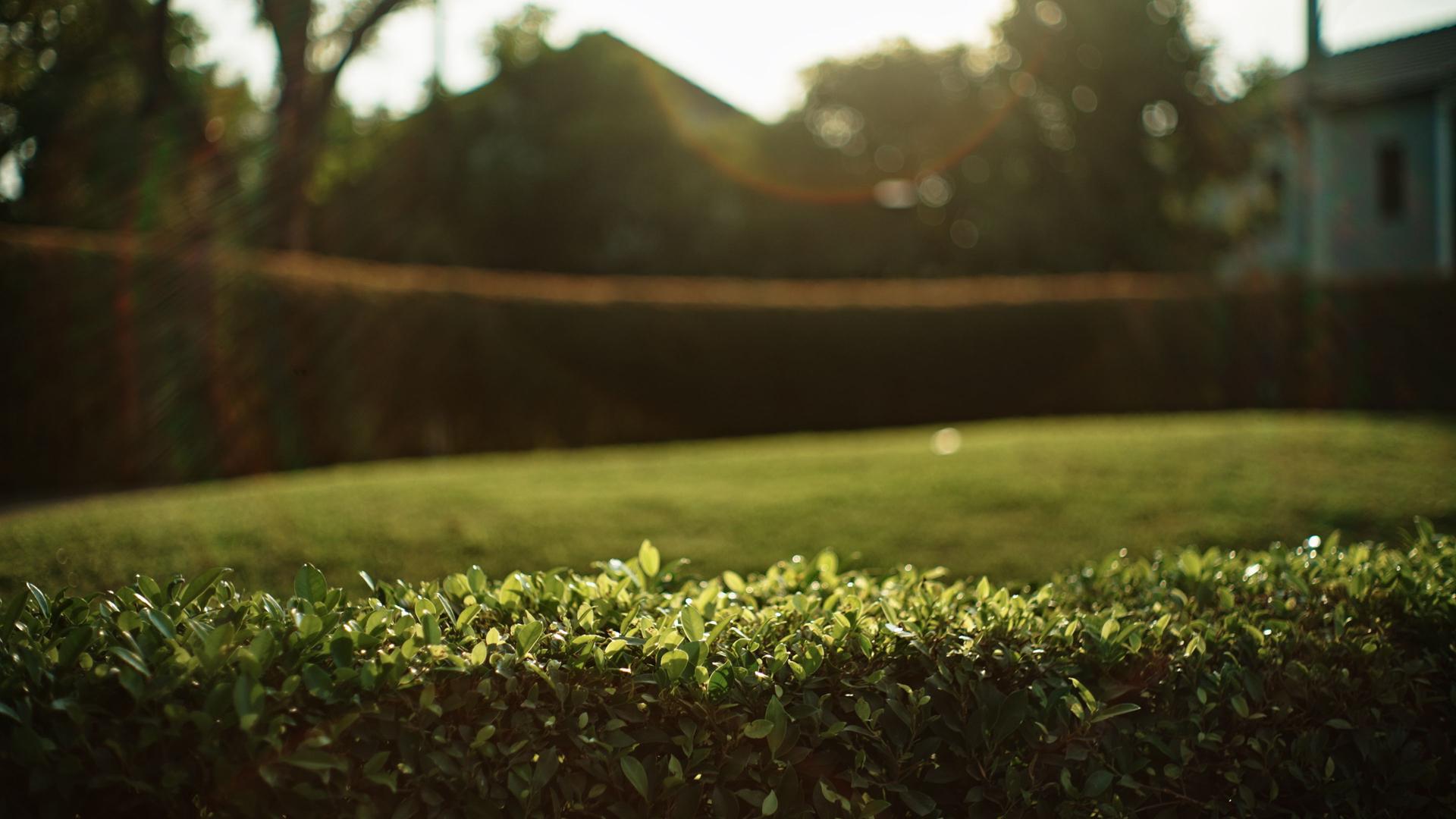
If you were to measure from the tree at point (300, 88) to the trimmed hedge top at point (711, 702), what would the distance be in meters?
15.2

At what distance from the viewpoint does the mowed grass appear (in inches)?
260

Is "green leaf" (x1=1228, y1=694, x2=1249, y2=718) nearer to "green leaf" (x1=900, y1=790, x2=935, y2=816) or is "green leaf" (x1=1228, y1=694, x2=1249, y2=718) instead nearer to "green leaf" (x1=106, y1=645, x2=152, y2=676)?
"green leaf" (x1=900, y1=790, x2=935, y2=816)

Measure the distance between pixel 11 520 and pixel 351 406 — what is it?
509 centimetres

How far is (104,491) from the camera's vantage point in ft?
31.1

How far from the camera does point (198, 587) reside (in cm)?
234

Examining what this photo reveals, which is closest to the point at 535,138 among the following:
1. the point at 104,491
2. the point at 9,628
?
the point at 104,491

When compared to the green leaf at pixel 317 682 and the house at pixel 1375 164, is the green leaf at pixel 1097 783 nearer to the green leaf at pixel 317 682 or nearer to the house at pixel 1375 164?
the green leaf at pixel 317 682

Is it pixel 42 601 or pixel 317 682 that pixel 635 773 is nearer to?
pixel 317 682

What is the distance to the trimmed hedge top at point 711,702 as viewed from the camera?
1.98 metres

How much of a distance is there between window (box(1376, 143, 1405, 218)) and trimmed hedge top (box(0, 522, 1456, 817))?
22948 mm

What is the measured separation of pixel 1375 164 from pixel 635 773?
2485 centimetres

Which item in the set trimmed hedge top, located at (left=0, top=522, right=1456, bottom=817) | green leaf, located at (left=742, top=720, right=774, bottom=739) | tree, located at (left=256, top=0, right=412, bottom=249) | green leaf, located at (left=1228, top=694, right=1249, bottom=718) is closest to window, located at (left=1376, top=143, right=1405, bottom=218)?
tree, located at (left=256, top=0, right=412, bottom=249)

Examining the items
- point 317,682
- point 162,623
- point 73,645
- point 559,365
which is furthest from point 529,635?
point 559,365

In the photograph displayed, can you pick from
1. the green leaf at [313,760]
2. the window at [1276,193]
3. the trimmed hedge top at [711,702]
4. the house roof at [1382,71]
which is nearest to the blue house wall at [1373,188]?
the house roof at [1382,71]
